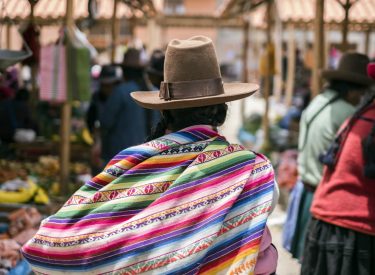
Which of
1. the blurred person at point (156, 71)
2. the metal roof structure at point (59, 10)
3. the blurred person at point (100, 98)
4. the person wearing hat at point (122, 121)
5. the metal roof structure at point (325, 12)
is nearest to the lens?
the blurred person at point (156, 71)

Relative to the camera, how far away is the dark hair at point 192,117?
255 cm

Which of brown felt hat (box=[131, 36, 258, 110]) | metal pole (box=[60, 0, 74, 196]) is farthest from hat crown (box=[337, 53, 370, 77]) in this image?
metal pole (box=[60, 0, 74, 196])

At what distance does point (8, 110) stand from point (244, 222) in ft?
24.9

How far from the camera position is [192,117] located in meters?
2.54

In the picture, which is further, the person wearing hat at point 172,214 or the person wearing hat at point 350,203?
the person wearing hat at point 350,203

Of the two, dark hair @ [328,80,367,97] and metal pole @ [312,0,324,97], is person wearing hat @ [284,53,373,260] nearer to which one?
dark hair @ [328,80,367,97]

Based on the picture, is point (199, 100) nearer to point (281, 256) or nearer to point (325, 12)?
point (281, 256)

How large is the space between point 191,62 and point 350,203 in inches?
65.9

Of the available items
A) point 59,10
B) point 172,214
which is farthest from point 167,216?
point 59,10

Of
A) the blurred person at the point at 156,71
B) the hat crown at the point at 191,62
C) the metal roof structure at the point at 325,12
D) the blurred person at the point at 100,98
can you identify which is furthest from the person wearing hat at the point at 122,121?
the metal roof structure at the point at 325,12

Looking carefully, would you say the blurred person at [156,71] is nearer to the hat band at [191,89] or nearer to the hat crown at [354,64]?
the hat crown at [354,64]

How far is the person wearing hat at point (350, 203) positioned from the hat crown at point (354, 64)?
86cm

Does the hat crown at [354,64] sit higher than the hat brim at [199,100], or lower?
lower

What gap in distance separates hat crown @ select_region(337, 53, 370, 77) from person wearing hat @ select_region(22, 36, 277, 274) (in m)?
2.40
